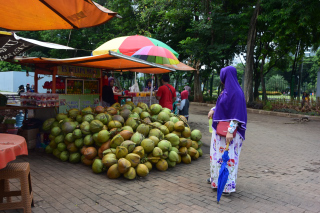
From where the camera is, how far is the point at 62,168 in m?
4.87

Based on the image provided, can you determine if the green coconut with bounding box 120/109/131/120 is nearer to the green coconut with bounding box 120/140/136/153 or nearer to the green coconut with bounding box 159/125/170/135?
the green coconut with bounding box 159/125/170/135

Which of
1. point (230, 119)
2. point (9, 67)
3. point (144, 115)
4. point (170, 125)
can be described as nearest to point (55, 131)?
point (144, 115)

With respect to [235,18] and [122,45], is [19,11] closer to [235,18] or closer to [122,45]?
[122,45]

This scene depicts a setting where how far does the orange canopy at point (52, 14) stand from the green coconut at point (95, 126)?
1.77 metres

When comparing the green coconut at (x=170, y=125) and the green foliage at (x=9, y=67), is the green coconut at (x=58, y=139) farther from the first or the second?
the green foliage at (x=9, y=67)

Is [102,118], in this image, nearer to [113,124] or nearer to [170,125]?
[113,124]

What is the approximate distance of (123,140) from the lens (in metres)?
4.81

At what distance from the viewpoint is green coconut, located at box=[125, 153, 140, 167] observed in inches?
175

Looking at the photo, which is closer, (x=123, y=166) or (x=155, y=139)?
(x=123, y=166)

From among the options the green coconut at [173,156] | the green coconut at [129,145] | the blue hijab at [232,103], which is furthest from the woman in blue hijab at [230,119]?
the green coconut at [129,145]

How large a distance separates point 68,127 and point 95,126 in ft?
2.10

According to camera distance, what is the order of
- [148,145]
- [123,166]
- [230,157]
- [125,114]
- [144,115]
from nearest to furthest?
1. [230,157]
2. [123,166]
3. [148,145]
4. [125,114]
5. [144,115]

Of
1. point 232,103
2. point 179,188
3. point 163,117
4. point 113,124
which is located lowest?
point 179,188

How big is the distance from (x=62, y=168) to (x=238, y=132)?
322cm
